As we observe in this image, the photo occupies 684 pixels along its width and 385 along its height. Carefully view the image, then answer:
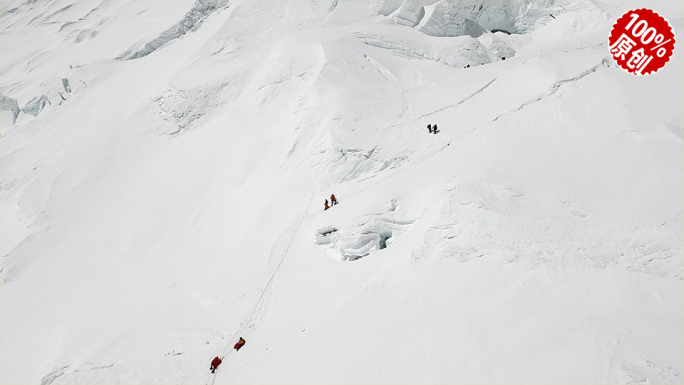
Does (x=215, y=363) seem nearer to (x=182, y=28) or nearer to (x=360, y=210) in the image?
(x=360, y=210)

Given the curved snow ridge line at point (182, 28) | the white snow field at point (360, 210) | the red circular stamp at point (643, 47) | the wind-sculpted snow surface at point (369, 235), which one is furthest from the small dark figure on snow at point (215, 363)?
the curved snow ridge line at point (182, 28)

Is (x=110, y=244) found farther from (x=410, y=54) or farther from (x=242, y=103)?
(x=410, y=54)

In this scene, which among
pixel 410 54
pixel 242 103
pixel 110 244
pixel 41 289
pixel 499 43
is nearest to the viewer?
pixel 41 289

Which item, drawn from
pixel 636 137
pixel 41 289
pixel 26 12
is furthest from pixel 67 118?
pixel 26 12

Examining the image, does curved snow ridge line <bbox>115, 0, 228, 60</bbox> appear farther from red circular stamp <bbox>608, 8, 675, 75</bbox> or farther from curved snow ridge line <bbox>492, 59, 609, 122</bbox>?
red circular stamp <bbox>608, 8, 675, 75</bbox>

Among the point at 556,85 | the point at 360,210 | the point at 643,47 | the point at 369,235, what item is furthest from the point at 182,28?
the point at 643,47

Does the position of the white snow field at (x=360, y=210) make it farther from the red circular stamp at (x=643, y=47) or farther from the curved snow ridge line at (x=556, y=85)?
the red circular stamp at (x=643, y=47)
